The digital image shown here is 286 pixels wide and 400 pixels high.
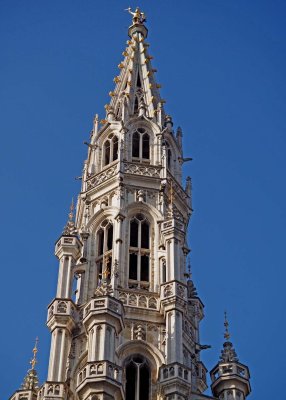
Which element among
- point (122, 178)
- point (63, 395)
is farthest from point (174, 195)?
point (63, 395)

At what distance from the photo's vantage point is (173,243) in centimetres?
5162

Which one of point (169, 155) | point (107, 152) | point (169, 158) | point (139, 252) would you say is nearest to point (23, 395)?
point (139, 252)

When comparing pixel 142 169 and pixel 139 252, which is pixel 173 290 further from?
pixel 142 169

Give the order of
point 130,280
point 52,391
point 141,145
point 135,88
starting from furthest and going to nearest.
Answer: point 135,88 → point 141,145 → point 130,280 → point 52,391

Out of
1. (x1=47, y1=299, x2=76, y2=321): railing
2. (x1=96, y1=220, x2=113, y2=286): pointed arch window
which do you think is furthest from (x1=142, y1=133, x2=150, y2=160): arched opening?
(x1=47, y1=299, x2=76, y2=321): railing

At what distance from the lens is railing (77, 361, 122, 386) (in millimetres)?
43875

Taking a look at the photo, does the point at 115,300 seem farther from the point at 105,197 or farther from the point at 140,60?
the point at 140,60

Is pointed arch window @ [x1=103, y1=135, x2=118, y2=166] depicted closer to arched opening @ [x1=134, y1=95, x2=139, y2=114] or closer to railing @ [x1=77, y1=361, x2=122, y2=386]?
arched opening @ [x1=134, y1=95, x2=139, y2=114]

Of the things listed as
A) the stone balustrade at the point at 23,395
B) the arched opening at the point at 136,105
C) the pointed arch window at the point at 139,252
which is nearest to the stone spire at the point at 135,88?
the arched opening at the point at 136,105

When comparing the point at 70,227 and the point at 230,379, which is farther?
the point at 70,227

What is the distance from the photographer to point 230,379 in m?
47.8

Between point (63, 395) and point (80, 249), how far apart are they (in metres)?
8.72

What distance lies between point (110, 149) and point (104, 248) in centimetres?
771

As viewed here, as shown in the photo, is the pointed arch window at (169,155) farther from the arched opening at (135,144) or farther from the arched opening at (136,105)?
the arched opening at (136,105)
